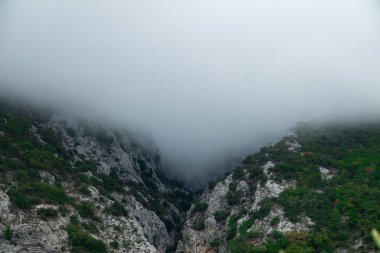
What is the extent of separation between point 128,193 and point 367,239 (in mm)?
28790

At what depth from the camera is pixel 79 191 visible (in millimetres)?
58656

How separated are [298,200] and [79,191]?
23.2 meters

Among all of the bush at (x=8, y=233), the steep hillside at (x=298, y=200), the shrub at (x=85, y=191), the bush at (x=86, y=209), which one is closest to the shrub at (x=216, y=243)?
the steep hillside at (x=298, y=200)

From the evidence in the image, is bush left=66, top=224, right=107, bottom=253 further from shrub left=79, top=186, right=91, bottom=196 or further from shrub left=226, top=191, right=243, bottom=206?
shrub left=226, top=191, right=243, bottom=206

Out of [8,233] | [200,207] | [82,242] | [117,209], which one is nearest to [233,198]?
[200,207]

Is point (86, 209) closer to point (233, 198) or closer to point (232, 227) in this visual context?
point (232, 227)

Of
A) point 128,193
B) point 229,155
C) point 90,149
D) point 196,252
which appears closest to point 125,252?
point 196,252

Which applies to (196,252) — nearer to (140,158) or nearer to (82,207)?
(82,207)

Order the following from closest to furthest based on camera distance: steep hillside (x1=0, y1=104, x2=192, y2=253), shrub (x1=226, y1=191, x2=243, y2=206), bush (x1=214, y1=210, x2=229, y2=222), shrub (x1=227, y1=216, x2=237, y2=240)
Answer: steep hillside (x1=0, y1=104, x2=192, y2=253) < shrub (x1=227, y1=216, x2=237, y2=240) < bush (x1=214, y1=210, x2=229, y2=222) < shrub (x1=226, y1=191, x2=243, y2=206)

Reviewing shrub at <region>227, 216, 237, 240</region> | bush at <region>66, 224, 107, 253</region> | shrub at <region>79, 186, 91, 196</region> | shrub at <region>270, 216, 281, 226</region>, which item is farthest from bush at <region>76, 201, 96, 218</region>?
shrub at <region>270, 216, 281, 226</region>

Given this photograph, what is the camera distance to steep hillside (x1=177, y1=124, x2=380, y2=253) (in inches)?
2058

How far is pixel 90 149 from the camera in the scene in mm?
72688

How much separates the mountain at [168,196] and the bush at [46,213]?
3.7 inches

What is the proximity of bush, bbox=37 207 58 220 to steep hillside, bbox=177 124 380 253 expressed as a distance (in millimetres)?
16656
